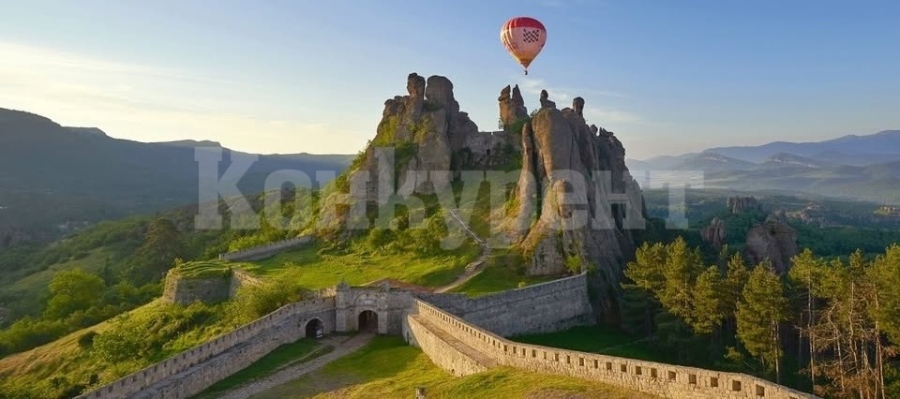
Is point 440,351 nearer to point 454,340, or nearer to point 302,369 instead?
point 454,340

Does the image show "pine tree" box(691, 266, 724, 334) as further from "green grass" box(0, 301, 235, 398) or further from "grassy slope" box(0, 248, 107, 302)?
"grassy slope" box(0, 248, 107, 302)

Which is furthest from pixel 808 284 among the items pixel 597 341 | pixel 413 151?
pixel 413 151

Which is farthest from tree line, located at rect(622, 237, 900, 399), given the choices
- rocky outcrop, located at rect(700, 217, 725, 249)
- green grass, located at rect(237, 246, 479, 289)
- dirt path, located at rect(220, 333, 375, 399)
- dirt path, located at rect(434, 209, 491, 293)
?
rocky outcrop, located at rect(700, 217, 725, 249)

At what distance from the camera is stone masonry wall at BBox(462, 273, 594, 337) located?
146ft

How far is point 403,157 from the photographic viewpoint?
7938 cm

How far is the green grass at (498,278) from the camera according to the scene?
5000cm

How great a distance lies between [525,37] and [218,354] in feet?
142

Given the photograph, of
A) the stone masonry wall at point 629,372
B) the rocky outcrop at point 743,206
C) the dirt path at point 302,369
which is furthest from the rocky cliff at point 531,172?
the rocky outcrop at point 743,206

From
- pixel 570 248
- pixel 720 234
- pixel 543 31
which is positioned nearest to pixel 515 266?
pixel 570 248

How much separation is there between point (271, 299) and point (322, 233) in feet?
80.9

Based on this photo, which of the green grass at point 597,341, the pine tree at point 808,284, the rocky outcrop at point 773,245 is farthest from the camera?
the rocky outcrop at point 773,245

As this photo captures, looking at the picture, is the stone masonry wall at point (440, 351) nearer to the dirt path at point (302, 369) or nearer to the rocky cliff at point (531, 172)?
the dirt path at point (302, 369)

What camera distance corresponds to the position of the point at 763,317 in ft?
130

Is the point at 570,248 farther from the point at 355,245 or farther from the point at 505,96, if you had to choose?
A: the point at 505,96
